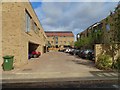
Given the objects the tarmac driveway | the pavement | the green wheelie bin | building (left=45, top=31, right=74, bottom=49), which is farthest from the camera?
building (left=45, top=31, right=74, bottom=49)

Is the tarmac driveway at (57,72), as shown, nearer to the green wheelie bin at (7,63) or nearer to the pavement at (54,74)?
the pavement at (54,74)

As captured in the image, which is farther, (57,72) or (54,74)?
Result: (57,72)

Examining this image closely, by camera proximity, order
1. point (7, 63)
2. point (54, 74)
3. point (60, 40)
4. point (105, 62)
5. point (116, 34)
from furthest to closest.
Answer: point (60, 40), point (116, 34), point (105, 62), point (7, 63), point (54, 74)

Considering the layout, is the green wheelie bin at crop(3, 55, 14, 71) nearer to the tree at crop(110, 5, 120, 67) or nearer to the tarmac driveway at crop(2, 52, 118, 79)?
the tarmac driveway at crop(2, 52, 118, 79)

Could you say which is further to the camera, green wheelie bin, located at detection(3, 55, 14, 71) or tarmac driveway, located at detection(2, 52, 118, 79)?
green wheelie bin, located at detection(3, 55, 14, 71)

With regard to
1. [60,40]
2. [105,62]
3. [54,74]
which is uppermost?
[60,40]

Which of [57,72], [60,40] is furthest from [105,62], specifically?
[60,40]

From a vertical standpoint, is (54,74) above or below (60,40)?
below

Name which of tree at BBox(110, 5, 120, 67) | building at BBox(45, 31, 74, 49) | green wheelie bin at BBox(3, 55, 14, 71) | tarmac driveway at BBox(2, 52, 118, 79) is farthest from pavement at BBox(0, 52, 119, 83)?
building at BBox(45, 31, 74, 49)


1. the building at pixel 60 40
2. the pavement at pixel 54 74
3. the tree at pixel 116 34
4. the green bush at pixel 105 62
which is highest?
the building at pixel 60 40

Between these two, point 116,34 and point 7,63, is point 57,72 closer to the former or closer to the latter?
point 7,63

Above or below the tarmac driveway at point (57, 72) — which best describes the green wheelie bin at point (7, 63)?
above

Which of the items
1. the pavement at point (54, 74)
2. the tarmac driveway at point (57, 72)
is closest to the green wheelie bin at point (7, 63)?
the pavement at point (54, 74)

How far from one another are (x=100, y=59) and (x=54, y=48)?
83.8 metres
